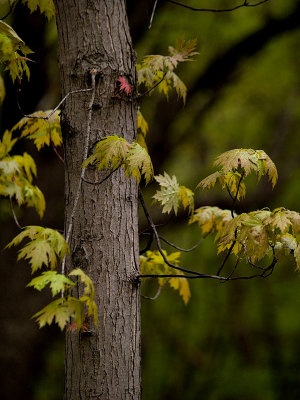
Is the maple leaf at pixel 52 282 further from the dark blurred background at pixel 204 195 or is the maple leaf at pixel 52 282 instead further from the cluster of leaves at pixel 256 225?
the dark blurred background at pixel 204 195

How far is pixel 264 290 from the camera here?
9.00 meters

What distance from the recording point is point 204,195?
18.0ft

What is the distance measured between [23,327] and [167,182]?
3437 millimetres

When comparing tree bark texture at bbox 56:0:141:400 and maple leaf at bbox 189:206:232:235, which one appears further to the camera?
maple leaf at bbox 189:206:232:235

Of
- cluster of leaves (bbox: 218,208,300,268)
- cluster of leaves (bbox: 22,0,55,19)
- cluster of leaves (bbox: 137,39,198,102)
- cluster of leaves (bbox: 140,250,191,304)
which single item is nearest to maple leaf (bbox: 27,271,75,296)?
cluster of leaves (bbox: 218,208,300,268)

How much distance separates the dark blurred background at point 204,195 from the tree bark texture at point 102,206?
1.67 meters

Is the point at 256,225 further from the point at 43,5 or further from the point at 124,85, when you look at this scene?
the point at 43,5

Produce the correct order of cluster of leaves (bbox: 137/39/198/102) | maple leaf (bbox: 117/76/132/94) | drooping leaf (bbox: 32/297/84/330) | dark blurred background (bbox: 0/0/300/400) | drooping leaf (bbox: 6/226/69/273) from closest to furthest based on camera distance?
1. drooping leaf (bbox: 32/297/84/330)
2. drooping leaf (bbox: 6/226/69/273)
3. maple leaf (bbox: 117/76/132/94)
4. cluster of leaves (bbox: 137/39/198/102)
5. dark blurred background (bbox: 0/0/300/400)

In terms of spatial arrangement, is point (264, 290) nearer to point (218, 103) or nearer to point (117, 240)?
point (218, 103)

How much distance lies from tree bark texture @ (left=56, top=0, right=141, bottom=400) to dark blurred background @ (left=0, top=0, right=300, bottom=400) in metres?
1.67

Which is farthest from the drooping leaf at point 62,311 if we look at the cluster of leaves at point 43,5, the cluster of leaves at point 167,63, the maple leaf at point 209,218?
the cluster of leaves at point 43,5

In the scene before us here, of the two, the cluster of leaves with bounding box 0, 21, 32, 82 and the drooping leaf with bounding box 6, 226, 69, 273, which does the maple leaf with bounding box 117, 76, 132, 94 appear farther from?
the drooping leaf with bounding box 6, 226, 69, 273

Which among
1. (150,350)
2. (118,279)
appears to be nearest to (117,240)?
(118,279)

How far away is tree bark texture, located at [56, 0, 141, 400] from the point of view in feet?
6.79
